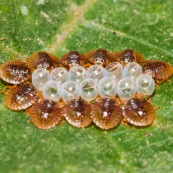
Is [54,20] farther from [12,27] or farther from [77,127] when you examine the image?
[77,127]

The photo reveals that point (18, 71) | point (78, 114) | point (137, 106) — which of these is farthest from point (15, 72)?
point (137, 106)

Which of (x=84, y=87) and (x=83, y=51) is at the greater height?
(x=83, y=51)

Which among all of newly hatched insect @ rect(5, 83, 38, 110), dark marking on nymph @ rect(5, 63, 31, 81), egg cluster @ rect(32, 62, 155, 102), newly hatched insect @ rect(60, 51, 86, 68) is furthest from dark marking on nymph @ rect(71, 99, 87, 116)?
dark marking on nymph @ rect(5, 63, 31, 81)

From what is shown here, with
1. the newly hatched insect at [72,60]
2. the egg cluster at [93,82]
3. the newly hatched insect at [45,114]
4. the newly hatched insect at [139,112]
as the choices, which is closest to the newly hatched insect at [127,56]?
the egg cluster at [93,82]

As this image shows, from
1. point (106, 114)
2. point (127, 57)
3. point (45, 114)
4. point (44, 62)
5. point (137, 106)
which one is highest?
point (127, 57)

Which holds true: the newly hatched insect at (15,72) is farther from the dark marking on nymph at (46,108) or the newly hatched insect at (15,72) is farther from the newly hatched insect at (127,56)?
the newly hatched insect at (127,56)

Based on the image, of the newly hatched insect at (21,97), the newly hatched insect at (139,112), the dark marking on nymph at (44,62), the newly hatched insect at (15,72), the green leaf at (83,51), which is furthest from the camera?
the dark marking on nymph at (44,62)

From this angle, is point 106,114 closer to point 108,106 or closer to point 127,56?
point 108,106
